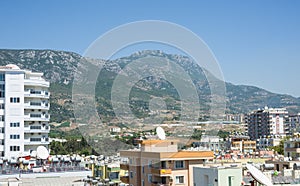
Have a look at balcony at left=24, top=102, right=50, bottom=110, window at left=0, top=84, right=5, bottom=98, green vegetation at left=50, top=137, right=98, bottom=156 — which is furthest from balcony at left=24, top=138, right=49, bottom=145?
green vegetation at left=50, top=137, right=98, bottom=156

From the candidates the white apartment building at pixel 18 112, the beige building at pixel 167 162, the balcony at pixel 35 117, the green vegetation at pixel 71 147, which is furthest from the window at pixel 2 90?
the green vegetation at pixel 71 147

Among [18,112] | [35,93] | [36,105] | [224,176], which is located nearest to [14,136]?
[18,112]

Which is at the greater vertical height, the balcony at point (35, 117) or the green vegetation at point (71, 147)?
the balcony at point (35, 117)

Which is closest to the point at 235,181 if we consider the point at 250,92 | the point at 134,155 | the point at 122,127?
the point at 134,155

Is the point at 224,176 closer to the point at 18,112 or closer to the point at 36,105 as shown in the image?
the point at 18,112

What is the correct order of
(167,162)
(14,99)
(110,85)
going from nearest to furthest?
(167,162) < (14,99) < (110,85)

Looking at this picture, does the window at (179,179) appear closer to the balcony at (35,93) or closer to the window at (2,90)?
the balcony at (35,93)

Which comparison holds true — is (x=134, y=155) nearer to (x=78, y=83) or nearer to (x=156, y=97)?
(x=78, y=83)
